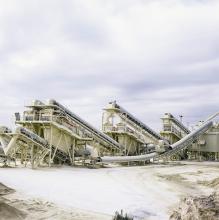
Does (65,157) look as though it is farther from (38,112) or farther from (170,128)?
(170,128)

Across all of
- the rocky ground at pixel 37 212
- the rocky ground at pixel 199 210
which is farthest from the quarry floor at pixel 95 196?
the rocky ground at pixel 199 210

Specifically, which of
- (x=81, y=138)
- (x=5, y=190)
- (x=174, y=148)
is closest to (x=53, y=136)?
(x=81, y=138)

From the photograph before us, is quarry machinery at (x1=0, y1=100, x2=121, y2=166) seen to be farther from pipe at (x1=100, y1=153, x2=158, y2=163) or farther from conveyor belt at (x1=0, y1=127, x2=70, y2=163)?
pipe at (x1=100, y1=153, x2=158, y2=163)

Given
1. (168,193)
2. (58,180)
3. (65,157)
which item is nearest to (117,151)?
(65,157)

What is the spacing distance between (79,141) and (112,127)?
23.2 ft

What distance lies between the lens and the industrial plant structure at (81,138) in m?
39.7

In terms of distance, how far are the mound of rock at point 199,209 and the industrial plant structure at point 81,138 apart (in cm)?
2600

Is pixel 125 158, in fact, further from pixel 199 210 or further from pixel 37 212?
pixel 199 210

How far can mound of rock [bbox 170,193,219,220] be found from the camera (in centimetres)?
1198

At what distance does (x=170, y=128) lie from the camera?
5875cm

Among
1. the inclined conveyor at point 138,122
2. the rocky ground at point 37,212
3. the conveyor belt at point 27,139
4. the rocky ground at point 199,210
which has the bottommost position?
the rocky ground at point 37,212

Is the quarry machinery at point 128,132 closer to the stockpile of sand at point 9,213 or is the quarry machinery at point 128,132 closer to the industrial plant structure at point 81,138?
the industrial plant structure at point 81,138

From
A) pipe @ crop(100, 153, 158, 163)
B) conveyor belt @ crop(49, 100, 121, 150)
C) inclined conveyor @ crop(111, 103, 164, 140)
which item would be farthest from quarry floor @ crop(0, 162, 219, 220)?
inclined conveyor @ crop(111, 103, 164, 140)

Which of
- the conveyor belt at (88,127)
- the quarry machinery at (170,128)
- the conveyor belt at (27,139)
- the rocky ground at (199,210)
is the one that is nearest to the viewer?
the rocky ground at (199,210)
